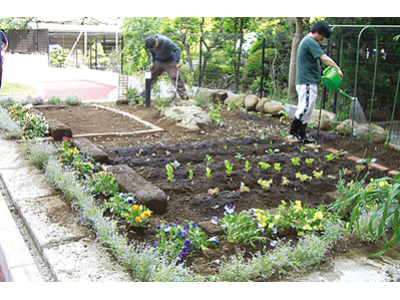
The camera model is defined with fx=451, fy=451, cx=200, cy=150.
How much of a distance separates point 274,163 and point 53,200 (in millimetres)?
2781

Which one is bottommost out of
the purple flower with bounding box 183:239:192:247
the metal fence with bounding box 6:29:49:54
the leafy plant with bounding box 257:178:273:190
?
the purple flower with bounding box 183:239:192:247

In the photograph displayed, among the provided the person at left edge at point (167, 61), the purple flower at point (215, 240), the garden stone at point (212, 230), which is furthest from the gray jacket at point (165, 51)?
the purple flower at point (215, 240)

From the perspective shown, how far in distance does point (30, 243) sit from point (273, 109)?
6.47 metres

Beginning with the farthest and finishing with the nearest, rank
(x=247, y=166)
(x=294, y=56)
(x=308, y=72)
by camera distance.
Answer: (x=294, y=56) → (x=308, y=72) → (x=247, y=166)

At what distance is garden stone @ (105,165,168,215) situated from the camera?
4133 millimetres

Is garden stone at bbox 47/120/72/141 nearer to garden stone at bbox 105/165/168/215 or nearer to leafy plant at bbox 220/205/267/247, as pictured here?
garden stone at bbox 105/165/168/215

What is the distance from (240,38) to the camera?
476 inches

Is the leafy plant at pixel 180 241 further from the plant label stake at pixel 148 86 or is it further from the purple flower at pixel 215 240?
the plant label stake at pixel 148 86

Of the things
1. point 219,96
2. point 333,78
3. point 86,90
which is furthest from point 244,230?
point 86,90

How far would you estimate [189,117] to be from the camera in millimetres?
8047

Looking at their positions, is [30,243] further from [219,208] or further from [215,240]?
[219,208]

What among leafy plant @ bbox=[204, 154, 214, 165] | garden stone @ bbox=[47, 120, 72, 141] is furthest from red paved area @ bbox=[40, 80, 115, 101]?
leafy plant @ bbox=[204, 154, 214, 165]
